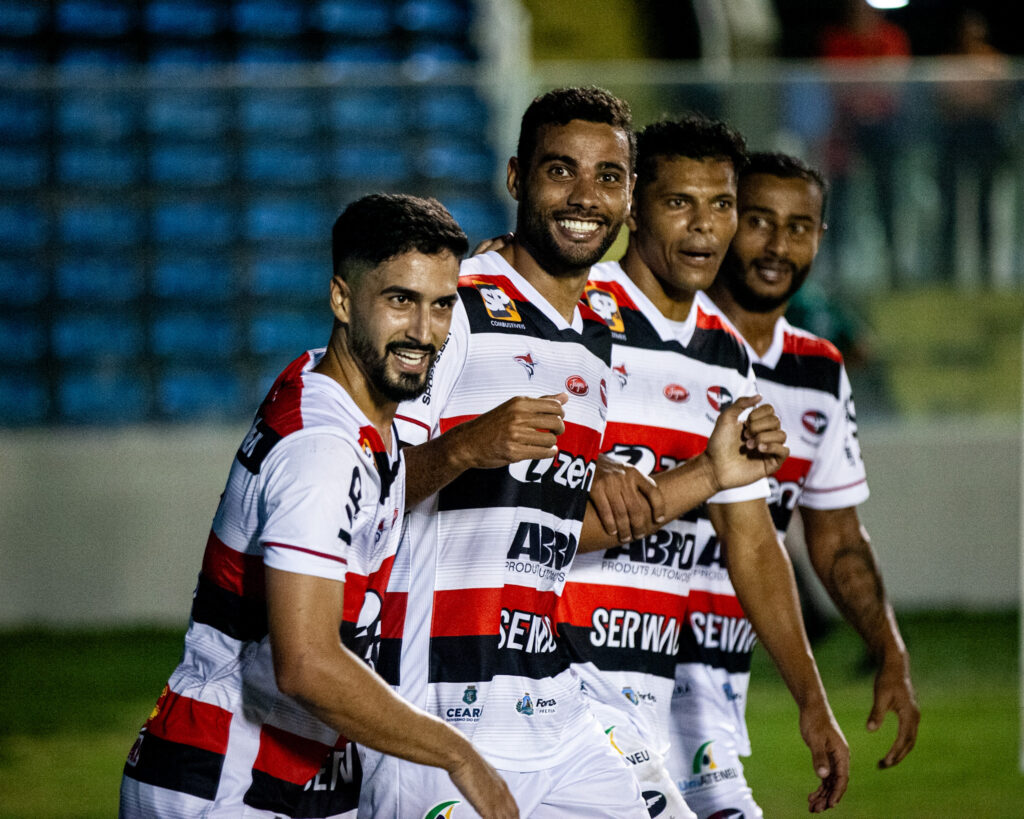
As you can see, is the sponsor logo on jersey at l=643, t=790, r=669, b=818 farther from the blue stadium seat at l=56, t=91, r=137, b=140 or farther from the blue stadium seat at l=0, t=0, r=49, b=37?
the blue stadium seat at l=0, t=0, r=49, b=37

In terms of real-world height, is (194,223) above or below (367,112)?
below

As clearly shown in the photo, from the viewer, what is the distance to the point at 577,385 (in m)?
3.31

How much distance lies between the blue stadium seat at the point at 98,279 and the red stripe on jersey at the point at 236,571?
22.3ft

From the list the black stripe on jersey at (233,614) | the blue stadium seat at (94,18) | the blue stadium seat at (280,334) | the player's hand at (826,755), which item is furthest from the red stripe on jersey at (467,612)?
the blue stadium seat at (94,18)

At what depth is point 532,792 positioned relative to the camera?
3.09 meters

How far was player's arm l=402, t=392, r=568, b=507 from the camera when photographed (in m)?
2.72

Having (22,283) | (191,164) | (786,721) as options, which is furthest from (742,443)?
(22,283)

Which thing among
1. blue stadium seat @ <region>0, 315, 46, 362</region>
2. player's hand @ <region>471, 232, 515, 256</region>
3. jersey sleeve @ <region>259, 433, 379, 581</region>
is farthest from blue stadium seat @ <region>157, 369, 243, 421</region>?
jersey sleeve @ <region>259, 433, 379, 581</region>

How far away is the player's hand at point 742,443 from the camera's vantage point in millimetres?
3389

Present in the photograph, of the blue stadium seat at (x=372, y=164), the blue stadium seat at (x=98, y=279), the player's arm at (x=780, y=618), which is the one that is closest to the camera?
the player's arm at (x=780, y=618)

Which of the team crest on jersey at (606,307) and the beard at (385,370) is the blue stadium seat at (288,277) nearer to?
the team crest on jersey at (606,307)

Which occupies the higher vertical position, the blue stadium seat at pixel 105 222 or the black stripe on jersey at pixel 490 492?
the blue stadium seat at pixel 105 222

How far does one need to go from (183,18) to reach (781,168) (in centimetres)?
775

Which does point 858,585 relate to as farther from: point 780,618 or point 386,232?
point 386,232
